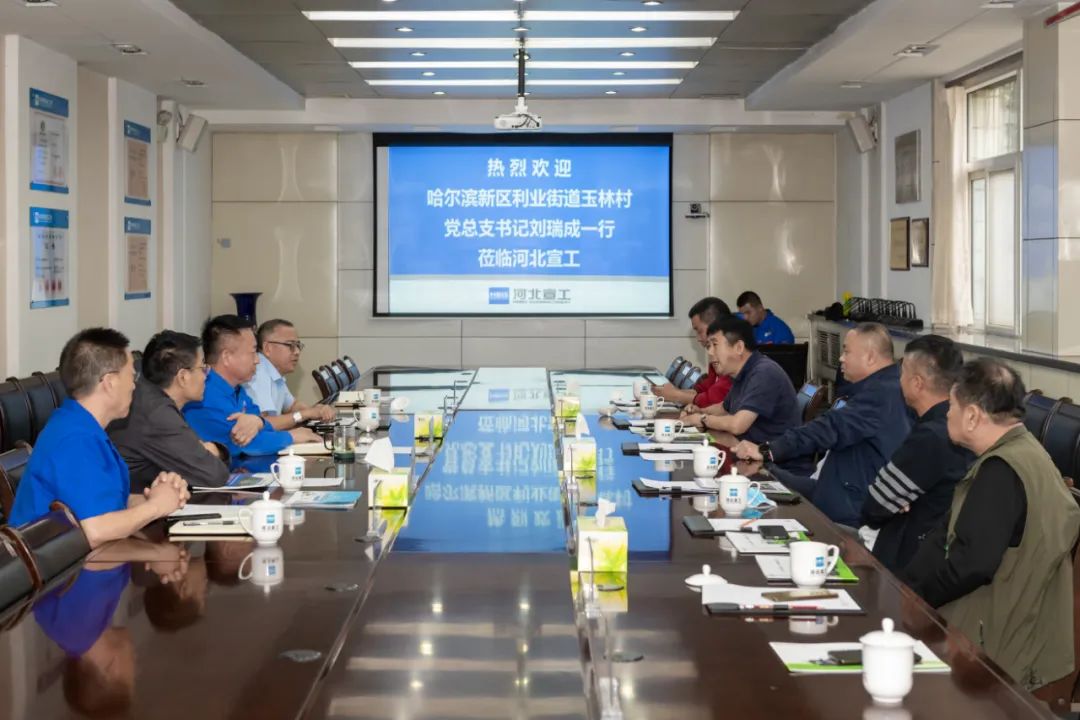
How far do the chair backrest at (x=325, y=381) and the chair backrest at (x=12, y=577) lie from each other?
5.23 m

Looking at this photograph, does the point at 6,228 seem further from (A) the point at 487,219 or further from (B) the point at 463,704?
(B) the point at 463,704

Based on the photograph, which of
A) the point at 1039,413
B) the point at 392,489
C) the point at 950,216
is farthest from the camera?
the point at 950,216

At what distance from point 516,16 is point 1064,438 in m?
4.42

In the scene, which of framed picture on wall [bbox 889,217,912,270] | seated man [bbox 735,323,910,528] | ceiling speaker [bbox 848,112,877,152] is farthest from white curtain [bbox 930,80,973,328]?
seated man [bbox 735,323,910,528]

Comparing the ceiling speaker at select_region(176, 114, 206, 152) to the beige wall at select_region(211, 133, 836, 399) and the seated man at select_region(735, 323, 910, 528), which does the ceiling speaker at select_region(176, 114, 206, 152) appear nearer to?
the beige wall at select_region(211, 133, 836, 399)

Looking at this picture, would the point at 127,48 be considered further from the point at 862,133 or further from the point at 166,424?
the point at 862,133

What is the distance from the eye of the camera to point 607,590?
2.90m

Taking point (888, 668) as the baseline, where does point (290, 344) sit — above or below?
above

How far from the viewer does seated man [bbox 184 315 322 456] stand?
5340mm

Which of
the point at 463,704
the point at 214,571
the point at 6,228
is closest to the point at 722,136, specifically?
the point at 6,228

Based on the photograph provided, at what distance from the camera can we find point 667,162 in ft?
42.3

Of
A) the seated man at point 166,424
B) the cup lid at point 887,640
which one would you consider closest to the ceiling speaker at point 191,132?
the seated man at point 166,424

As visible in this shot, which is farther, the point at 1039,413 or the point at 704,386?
the point at 704,386

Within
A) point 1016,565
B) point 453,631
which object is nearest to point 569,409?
point 1016,565
